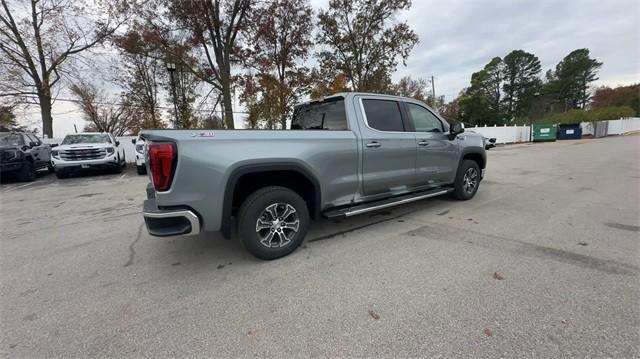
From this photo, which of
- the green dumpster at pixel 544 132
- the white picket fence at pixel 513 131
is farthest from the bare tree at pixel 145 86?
the green dumpster at pixel 544 132

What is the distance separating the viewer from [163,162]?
250 cm

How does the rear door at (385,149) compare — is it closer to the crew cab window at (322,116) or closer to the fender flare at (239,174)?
the crew cab window at (322,116)

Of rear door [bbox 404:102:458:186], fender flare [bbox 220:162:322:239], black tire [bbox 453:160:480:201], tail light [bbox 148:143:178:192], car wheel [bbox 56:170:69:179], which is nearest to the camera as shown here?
tail light [bbox 148:143:178:192]

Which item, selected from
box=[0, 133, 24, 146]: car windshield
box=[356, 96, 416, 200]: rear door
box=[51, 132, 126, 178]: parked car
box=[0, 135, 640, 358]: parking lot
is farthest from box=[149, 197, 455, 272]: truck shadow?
box=[0, 133, 24, 146]: car windshield

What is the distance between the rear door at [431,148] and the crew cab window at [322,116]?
4.06ft

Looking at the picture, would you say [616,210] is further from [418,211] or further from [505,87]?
[505,87]

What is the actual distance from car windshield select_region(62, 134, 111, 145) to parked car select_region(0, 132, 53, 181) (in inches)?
44.2

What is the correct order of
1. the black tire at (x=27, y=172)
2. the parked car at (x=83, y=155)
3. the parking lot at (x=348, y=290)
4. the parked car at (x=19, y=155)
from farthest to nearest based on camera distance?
the parked car at (x=83, y=155) < the black tire at (x=27, y=172) < the parked car at (x=19, y=155) < the parking lot at (x=348, y=290)

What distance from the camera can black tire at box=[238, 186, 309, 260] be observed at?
2.93 meters

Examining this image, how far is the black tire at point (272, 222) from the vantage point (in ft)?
9.62

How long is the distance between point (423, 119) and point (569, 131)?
33.4 metres

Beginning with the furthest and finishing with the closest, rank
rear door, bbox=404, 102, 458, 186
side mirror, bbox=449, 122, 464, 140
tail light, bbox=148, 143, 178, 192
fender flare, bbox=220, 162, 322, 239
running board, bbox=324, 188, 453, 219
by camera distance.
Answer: side mirror, bbox=449, 122, 464, 140, rear door, bbox=404, 102, 458, 186, running board, bbox=324, 188, 453, 219, fender flare, bbox=220, 162, 322, 239, tail light, bbox=148, 143, 178, 192

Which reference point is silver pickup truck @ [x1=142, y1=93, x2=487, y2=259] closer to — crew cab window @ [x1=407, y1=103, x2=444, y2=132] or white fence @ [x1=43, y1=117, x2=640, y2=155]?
crew cab window @ [x1=407, y1=103, x2=444, y2=132]

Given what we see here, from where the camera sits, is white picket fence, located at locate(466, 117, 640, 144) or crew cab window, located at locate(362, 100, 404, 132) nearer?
crew cab window, located at locate(362, 100, 404, 132)
